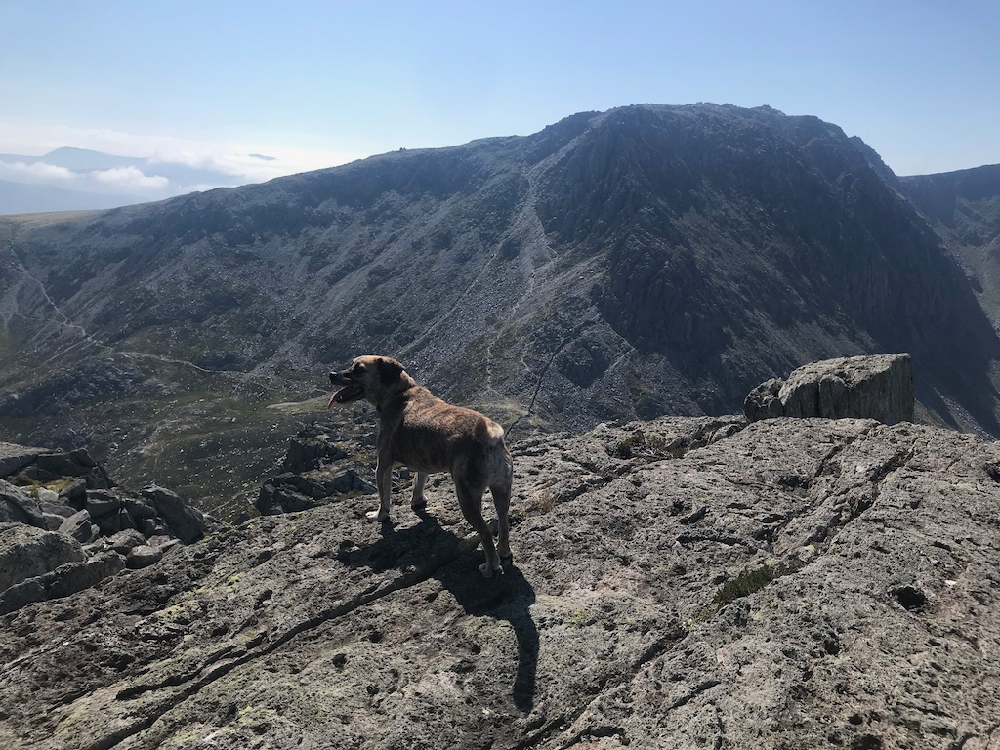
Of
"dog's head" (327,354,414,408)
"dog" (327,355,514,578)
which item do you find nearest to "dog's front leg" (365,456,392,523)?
"dog" (327,355,514,578)

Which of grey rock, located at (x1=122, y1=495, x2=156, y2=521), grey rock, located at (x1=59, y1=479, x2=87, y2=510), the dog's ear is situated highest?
the dog's ear

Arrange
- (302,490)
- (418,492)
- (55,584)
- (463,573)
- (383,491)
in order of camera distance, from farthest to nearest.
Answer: (302,490)
(418,492)
(383,491)
(55,584)
(463,573)

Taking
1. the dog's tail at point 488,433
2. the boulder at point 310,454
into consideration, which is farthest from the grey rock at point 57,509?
the boulder at point 310,454

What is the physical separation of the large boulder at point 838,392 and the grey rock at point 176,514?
37.2m

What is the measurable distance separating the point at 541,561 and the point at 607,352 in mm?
160629

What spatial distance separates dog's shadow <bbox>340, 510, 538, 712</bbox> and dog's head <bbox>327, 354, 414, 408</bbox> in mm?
3264

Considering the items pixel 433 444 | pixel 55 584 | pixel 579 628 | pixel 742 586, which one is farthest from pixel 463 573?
pixel 55 584

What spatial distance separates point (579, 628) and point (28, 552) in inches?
486

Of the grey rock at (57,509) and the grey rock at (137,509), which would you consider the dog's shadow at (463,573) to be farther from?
the grey rock at (137,509)

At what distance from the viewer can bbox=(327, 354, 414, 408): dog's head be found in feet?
47.6

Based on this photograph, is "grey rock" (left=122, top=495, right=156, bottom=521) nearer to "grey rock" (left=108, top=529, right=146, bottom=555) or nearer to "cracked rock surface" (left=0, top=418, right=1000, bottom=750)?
"grey rock" (left=108, top=529, right=146, bottom=555)

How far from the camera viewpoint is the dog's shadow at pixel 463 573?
28.5ft

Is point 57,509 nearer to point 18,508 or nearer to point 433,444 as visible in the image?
point 18,508

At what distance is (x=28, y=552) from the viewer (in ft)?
42.3
